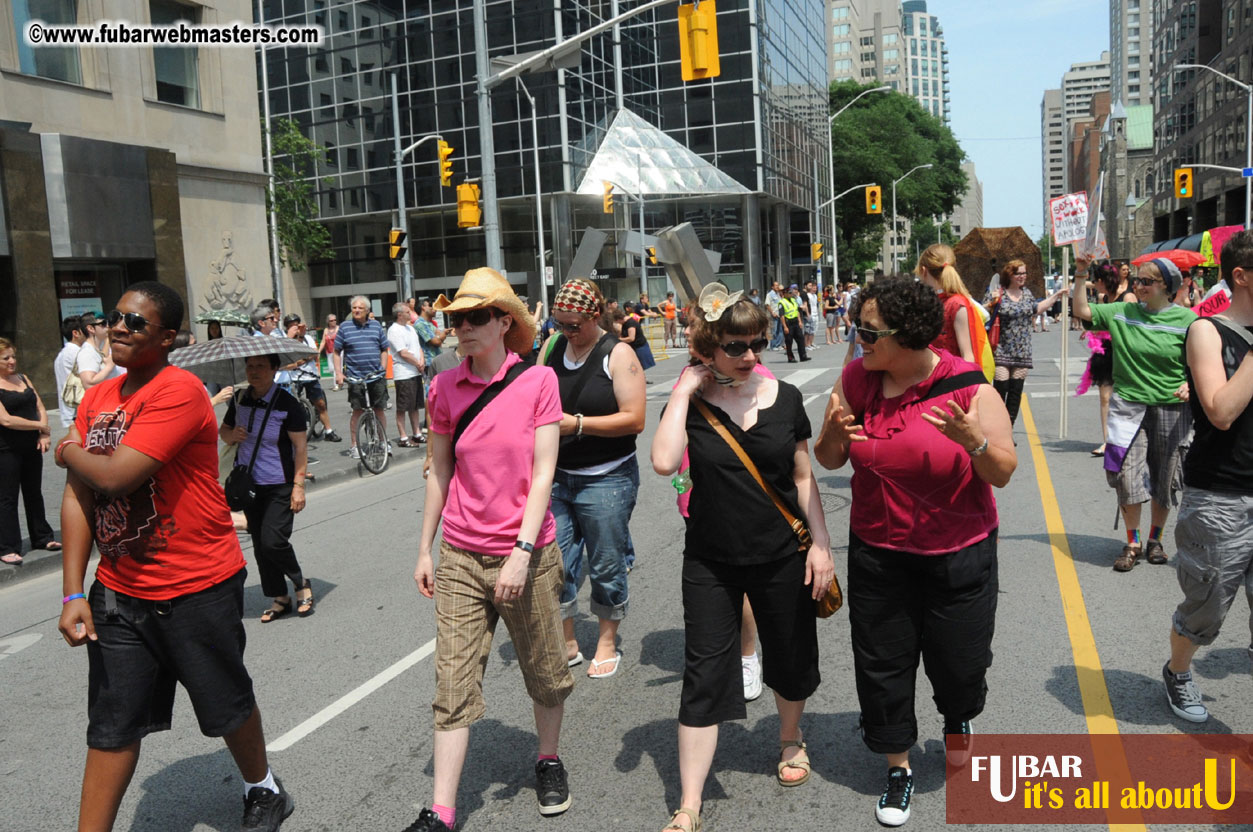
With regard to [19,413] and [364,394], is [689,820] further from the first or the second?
[364,394]

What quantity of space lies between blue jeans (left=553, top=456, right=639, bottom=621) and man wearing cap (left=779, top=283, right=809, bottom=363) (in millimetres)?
19937

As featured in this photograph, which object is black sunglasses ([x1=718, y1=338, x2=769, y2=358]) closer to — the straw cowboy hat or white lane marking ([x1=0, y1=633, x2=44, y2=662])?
the straw cowboy hat

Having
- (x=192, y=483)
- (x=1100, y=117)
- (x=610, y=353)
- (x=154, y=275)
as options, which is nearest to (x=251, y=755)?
(x=192, y=483)

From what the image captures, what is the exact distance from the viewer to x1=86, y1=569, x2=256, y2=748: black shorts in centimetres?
333

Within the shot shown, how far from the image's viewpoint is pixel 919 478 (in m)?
3.44

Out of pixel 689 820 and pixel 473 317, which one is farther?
pixel 473 317

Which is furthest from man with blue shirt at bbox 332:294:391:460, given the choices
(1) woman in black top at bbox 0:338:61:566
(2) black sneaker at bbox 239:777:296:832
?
(2) black sneaker at bbox 239:777:296:832

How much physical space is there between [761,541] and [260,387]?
375cm

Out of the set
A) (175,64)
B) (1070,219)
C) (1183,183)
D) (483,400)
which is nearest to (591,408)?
(483,400)

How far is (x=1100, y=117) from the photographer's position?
159000mm

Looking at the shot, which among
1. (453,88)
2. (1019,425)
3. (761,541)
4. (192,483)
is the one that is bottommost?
(1019,425)

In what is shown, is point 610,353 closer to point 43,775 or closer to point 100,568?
point 100,568

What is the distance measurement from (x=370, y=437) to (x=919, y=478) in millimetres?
10016

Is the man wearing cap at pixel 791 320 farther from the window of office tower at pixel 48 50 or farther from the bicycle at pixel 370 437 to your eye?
the window of office tower at pixel 48 50
